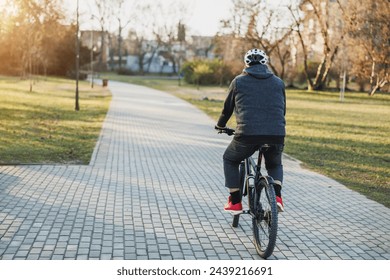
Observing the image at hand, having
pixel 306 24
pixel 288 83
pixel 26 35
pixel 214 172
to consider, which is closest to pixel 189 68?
pixel 288 83

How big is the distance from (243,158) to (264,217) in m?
0.63

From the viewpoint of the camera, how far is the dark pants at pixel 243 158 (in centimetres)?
501

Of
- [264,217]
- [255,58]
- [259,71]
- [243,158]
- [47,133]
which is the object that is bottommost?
[47,133]

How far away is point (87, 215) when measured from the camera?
6176mm

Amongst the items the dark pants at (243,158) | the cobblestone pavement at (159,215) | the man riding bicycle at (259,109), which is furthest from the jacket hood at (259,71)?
the cobblestone pavement at (159,215)

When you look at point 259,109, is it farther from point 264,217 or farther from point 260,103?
point 264,217

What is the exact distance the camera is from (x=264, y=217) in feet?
16.2

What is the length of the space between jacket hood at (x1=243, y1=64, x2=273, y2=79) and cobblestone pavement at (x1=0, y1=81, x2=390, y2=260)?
5.70 ft

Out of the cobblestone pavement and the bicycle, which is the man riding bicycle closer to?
the bicycle

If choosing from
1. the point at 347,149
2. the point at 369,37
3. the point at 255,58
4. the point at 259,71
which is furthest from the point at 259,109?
the point at 369,37

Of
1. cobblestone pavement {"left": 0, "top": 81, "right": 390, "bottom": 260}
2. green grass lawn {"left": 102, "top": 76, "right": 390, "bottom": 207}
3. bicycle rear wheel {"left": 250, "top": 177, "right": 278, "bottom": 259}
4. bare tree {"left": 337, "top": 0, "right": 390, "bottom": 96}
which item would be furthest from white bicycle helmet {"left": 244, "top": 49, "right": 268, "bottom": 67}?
bare tree {"left": 337, "top": 0, "right": 390, "bottom": 96}

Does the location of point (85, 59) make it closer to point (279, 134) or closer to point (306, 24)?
point (306, 24)

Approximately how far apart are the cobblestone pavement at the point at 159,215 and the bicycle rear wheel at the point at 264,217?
183 millimetres

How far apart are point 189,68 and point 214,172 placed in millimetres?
46874
